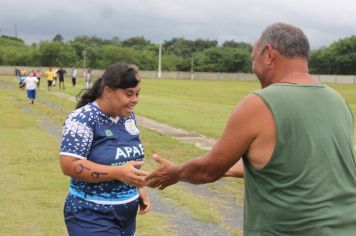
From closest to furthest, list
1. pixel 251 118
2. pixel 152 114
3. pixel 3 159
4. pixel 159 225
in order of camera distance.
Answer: pixel 251 118, pixel 159 225, pixel 3 159, pixel 152 114

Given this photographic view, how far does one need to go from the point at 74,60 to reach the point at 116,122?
11171 centimetres

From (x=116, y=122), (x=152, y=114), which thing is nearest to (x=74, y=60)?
(x=152, y=114)

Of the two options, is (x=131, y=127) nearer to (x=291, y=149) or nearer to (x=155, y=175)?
(x=155, y=175)

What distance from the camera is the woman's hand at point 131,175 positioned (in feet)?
11.5

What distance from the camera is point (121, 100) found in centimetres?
378

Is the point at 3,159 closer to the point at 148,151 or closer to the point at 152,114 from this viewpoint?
the point at 148,151

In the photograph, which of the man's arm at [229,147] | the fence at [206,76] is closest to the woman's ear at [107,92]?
the man's arm at [229,147]

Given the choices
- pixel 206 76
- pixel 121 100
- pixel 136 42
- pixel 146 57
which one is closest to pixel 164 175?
pixel 121 100

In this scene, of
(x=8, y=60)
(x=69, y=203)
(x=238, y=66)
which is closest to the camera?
(x=69, y=203)

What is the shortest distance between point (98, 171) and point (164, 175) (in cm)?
48

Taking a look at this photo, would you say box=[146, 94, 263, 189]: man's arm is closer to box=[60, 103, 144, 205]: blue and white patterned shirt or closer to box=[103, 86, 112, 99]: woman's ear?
box=[60, 103, 144, 205]: blue and white patterned shirt

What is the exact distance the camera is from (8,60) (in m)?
111

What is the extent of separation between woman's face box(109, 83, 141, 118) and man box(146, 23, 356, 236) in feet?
3.33

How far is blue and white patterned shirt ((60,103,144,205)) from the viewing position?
3.62 m
